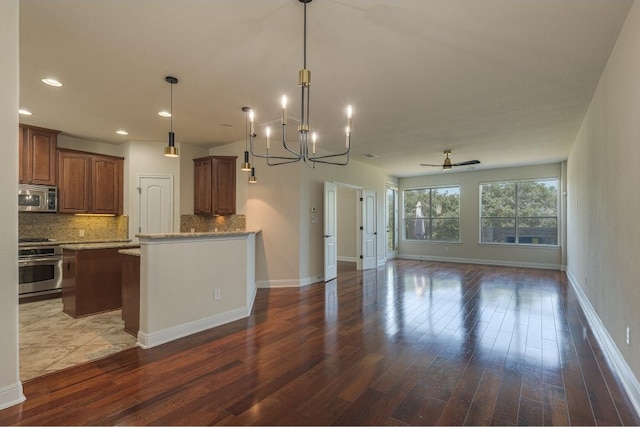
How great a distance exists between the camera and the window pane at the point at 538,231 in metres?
8.13

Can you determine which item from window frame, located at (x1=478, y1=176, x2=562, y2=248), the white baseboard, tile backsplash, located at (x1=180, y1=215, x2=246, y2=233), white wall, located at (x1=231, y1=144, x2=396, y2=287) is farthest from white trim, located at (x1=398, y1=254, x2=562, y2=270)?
tile backsplash, located at (x1=180, y1=215, x2=246, y2=233)

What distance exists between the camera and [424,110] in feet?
14.0

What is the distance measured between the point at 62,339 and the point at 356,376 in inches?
124

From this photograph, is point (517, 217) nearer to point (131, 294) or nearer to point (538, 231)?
point (538, 231)

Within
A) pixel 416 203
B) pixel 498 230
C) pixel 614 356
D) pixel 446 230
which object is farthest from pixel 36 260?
pixel 498 230

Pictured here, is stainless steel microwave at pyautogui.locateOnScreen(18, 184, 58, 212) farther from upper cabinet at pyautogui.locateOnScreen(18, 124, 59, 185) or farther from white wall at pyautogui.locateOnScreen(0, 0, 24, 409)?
white wall at pyautogui.locateOnScreen(0, 0, 24, 409)

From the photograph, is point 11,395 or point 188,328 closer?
point 11,395

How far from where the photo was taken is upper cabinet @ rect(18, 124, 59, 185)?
4.97m

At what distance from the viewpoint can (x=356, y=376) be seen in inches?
100

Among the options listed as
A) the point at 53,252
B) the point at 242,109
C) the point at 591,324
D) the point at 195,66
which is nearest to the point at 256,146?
the point at 242,109

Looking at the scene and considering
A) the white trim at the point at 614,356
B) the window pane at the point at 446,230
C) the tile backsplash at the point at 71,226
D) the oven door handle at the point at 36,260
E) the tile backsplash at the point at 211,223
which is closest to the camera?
the white trim at the point at 614,356

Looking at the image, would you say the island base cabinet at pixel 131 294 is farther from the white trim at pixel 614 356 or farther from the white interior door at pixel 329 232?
the white trim at pixel 614 356

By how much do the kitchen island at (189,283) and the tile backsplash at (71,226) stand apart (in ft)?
11.1

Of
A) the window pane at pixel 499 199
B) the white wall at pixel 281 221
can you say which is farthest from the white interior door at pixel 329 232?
the window pane at pixel 499 199
